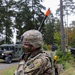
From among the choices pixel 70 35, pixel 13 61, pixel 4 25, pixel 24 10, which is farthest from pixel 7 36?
pixel 13 61

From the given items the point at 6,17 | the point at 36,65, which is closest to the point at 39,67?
the point at 36,65

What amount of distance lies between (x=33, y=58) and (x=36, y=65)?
0.11 metres

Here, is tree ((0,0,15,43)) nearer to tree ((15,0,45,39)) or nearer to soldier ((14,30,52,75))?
tree ((15,0,45,39))

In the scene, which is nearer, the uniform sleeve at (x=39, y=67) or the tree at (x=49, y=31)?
the uniform sleeve at (x=39, y=67)

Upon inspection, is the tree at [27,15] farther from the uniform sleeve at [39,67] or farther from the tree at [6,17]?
the uniform sleeve at [39,67]

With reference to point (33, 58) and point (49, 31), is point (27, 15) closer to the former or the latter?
point (49, 31)

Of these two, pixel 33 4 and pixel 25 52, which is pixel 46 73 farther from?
pixel 33 4

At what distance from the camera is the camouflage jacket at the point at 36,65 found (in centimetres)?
276

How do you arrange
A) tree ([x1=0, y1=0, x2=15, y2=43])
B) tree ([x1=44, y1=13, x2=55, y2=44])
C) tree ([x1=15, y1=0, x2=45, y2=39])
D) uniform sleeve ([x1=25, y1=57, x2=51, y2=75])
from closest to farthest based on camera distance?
uniform sleeve ([x1=25, y1=57, x2=51, y2=75])
tree ([x1=0, y1=0, x2=15, y2=43])
tree ([x1=15, y1=0, x2=45, y2=39])
tree ([x1=44, y1=13, x2=55, y2=44])

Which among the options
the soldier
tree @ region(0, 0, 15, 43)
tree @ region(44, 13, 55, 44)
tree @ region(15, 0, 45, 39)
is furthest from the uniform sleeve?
tree @ region(44, 13, 55, 44)

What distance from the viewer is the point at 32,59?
9.34 feet

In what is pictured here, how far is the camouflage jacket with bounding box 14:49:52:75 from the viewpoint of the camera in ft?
9.07

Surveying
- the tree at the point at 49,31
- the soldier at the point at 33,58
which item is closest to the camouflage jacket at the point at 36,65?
the soldier at the point at 33,58

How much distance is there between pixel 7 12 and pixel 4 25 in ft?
10.9
